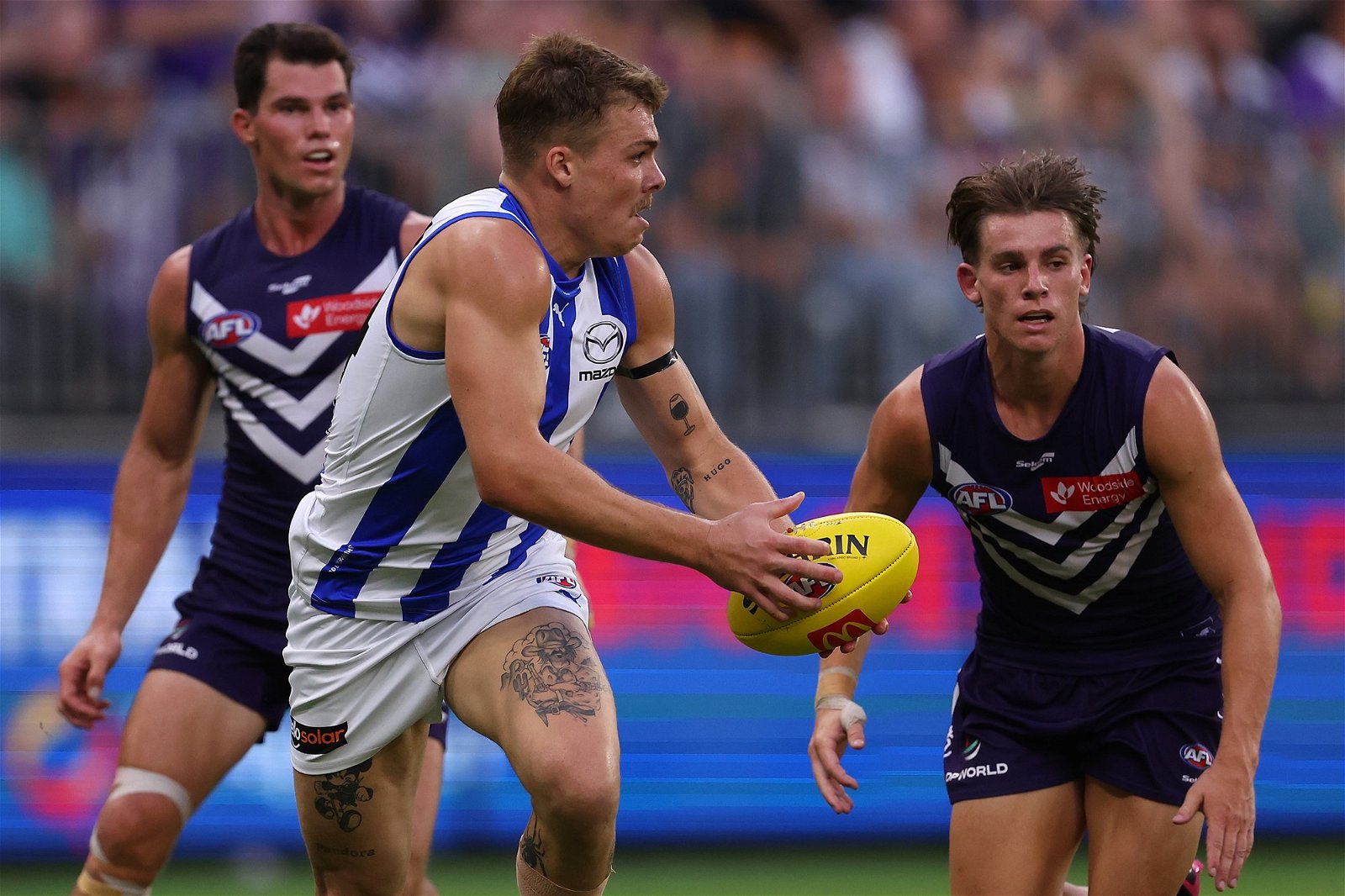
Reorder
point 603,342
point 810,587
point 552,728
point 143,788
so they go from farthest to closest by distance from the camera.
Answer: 1. point 143,788
2. point 603,342
3. point 810,587
4. point 552,728

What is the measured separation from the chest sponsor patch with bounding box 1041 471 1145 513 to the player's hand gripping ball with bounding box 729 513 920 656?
46 centimetres

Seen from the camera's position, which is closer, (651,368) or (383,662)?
(383,662)

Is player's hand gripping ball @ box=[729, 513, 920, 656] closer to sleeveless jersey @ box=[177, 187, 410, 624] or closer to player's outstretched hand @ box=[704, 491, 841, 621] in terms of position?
player's outstretched hand @ box=[704, 491, 841, 621]

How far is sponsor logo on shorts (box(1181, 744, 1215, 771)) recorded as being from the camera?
4793 millimetres

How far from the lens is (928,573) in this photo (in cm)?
828

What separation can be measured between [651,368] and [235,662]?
1810 millimetres

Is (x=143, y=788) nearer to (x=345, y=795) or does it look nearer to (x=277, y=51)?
Answer: (x=345, y=795)

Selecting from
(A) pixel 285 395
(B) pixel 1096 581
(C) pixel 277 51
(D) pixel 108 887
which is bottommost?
(D) pixel 108 887

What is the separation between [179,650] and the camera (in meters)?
5.72

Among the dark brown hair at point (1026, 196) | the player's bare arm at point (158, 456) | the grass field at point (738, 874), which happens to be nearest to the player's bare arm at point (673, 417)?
the dark brown hair at point (1026, 196)

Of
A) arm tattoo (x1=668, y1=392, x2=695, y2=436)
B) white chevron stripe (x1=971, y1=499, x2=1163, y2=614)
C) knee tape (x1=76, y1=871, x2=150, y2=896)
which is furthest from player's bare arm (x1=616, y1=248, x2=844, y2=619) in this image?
knee tape (x1=76, y1=871, x2=150, y2=896)

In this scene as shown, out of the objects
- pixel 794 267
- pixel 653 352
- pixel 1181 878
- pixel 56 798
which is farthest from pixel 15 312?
pixel 1181 878

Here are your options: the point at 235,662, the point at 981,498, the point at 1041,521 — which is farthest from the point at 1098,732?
the point at 235,662

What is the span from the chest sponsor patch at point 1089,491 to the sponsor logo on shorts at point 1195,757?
70 cm
